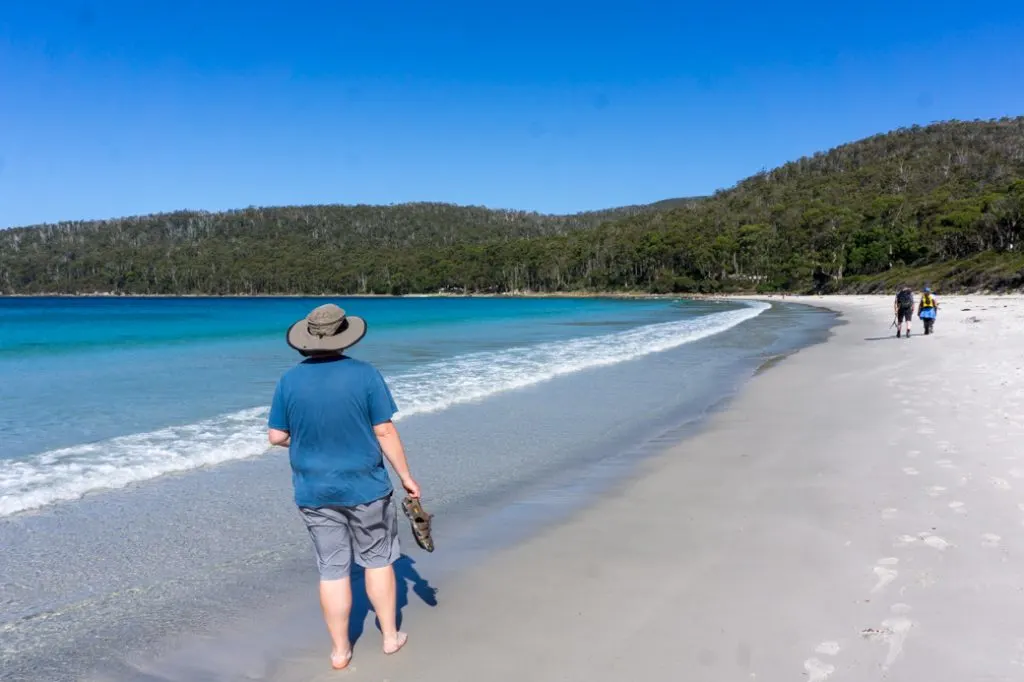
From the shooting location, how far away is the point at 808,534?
4.87 metres

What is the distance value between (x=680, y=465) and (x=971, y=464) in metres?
2.56

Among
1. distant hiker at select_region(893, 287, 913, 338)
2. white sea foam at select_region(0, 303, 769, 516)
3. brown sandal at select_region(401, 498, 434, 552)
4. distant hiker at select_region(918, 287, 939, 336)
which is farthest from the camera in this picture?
distant hiker at select_region(893, 287, 913, 338)

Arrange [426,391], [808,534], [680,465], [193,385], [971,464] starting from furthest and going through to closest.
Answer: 1. [193,385]
2. [426,391]
3. [680,465]
4. [971,464]
5. [808,534]

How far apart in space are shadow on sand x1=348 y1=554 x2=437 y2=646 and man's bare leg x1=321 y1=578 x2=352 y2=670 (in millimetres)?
262

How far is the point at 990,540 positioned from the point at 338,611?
4.01 m

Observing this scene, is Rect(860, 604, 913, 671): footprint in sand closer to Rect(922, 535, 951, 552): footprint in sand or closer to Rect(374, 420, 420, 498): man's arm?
Rect(922, 535, 951, 552): footprint in sand

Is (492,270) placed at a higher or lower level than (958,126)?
lower

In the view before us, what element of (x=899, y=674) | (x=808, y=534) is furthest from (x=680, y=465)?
(x=899, y=674)

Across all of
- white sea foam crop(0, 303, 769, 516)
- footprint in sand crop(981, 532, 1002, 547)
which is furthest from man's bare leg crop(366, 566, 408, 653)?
white sea foam crop(0, 303, 769, 516)

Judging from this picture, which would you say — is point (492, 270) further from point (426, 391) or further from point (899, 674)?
point (899, 674)

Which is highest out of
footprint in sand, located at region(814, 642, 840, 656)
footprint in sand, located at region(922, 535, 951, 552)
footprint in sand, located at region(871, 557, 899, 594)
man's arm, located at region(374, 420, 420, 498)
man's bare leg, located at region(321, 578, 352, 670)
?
man's arm, located at region(374, 420, 420, 498)

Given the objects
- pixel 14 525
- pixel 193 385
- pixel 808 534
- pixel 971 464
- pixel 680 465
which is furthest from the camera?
pixel 193 385

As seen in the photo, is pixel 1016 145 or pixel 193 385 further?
pixel 1016 145

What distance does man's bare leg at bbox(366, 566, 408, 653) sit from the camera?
339cm
